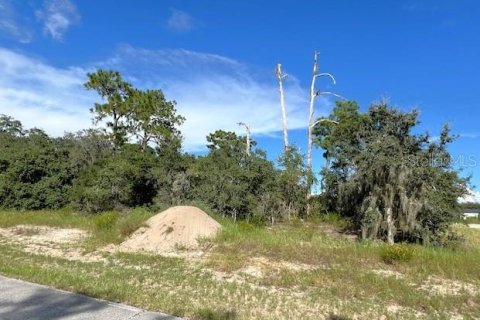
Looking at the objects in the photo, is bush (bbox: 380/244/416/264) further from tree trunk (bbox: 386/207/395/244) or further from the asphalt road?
the asphalt road

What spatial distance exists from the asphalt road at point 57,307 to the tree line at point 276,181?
41.8ft

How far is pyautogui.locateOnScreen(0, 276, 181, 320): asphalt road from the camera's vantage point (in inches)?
202

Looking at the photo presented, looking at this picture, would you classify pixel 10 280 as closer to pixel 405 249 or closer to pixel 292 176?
pixel 405 249

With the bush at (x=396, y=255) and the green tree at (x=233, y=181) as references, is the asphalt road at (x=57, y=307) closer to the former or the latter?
the bush at (x=396, y=255)

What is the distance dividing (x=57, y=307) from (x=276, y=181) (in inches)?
671

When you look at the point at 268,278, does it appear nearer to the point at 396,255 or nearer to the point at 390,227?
the point at 396,255

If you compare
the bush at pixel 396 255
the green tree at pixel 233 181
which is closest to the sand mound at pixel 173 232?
the bush at pixel 396 255

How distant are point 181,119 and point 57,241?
68.9ft

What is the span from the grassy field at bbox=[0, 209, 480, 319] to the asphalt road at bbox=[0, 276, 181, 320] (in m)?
0.35

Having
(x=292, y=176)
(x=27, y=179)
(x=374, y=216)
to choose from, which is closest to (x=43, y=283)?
(x=374, y=216)

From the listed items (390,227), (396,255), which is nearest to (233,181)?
(390,227)

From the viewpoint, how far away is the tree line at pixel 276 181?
16484mm

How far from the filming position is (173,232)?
13539 millimetres

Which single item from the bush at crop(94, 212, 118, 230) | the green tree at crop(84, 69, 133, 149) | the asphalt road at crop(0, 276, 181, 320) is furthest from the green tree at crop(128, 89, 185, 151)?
the asphalt road at crop(0, 276, 181, 320)
